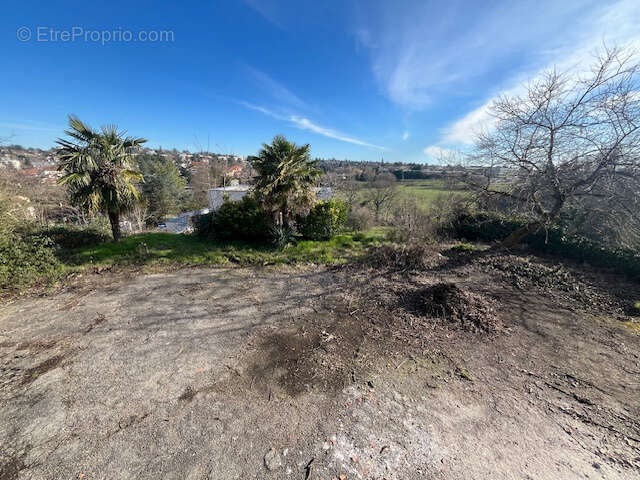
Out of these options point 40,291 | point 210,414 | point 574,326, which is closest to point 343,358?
point 210,414

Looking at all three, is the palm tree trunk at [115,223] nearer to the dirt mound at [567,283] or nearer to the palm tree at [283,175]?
A: the palm tree at [283,175]

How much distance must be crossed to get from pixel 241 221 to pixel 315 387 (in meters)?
7.02

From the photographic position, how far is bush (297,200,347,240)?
932cm

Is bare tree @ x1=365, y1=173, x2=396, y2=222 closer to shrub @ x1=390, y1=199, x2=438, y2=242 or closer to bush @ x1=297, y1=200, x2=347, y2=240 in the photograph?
shrub @ x1=390, y1=199, x2=438, y2=242

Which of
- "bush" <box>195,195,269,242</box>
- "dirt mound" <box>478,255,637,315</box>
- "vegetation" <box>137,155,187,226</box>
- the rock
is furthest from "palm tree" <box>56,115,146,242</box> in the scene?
"vegetation" <box>137,155,187,226</box>

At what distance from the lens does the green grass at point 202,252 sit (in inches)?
303

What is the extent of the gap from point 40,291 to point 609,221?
1514 centimetres

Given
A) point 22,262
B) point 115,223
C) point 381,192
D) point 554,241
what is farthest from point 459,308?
point 381,192

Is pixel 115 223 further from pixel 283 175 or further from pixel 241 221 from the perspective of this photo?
pixel 283 175

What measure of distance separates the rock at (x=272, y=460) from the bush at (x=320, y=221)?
7474 millimetres

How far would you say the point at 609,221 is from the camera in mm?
6578

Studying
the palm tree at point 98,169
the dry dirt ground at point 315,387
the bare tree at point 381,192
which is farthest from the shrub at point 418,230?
the bare tree at point 381,192

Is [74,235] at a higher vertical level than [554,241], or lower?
lower

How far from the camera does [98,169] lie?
295 inches
